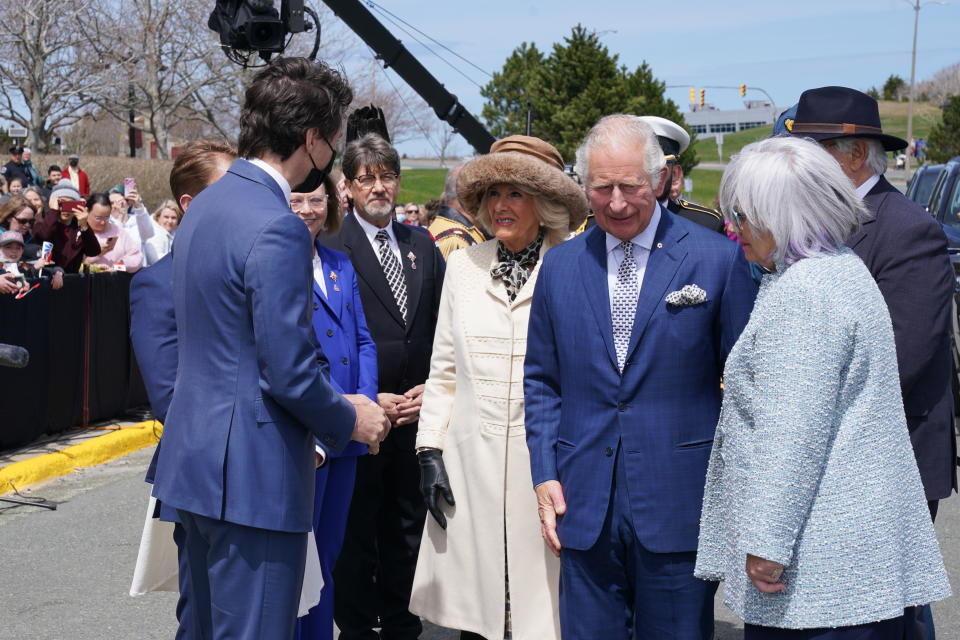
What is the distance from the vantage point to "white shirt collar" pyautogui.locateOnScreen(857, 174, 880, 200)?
3658 millimetres

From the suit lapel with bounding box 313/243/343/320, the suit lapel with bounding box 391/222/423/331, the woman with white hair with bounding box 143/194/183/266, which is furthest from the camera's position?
the woman with white hair with bounding box 143/194/183/266

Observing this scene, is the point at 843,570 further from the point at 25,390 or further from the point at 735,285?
the point at 25,390

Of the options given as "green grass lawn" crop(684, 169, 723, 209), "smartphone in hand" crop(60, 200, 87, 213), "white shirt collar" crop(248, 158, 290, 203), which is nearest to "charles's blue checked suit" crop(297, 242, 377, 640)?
"white shirt collar" crop(248, 158, 290, 203)

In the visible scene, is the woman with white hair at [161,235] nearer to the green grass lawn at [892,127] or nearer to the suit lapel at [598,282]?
the suit lapel at [598,282]

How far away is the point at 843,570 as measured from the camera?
2557mm

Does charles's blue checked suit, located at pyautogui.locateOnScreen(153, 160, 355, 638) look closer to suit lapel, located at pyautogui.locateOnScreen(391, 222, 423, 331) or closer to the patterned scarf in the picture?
the patterned scarf

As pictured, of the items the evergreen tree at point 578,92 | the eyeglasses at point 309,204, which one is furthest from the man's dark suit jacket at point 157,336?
the evergreen tree at point 578,92

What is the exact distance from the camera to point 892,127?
83.1 m

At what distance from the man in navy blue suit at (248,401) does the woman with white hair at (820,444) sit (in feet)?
3.60

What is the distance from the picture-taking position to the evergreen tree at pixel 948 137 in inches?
1887

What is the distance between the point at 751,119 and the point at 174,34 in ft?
350

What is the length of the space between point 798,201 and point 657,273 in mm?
766

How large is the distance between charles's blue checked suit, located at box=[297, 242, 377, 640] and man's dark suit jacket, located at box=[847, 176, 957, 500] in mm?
1894

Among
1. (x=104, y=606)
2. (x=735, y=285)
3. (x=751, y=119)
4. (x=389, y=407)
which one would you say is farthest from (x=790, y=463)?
(x=751, y=119)
